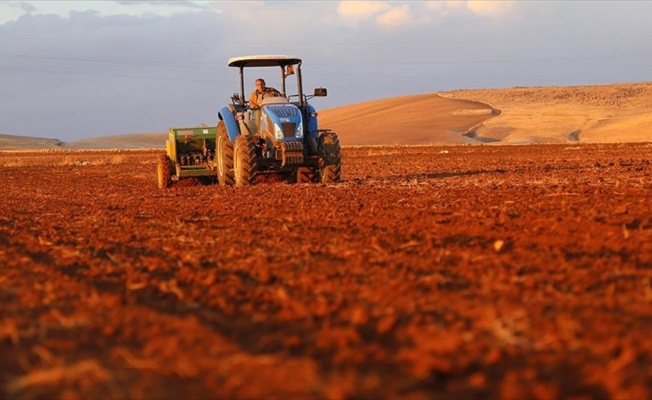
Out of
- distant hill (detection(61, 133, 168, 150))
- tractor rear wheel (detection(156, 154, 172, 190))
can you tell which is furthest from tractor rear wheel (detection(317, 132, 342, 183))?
distant hill (detection(61, 133, 168, 150))

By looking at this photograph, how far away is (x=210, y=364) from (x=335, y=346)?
652 mm

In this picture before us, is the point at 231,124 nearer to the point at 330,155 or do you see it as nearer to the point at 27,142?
the point at 330,155

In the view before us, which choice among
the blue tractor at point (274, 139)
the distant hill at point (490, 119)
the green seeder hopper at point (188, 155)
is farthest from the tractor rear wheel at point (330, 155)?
the distant hill at point (490, 119)

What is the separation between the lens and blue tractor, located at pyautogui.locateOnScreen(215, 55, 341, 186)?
52.8ft

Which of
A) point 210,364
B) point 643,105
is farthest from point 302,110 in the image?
point 643,105

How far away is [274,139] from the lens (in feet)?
53.1

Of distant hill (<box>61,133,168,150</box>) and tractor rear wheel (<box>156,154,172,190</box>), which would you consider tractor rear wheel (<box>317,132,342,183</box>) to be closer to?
tractor rear wheel (<box>156,154,172,190</box>)

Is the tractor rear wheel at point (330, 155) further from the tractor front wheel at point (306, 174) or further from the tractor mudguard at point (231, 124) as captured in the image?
the tractor mudguard at point (231, 124)

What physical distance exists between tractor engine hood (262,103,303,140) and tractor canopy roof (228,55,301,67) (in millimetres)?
995

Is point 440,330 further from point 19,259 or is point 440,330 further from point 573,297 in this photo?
point 19,259

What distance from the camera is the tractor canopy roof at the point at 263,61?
16547mm

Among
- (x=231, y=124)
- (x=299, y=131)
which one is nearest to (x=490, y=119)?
(x=231, y=124)

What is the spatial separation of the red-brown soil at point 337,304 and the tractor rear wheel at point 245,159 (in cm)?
501

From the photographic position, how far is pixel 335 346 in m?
4.40
